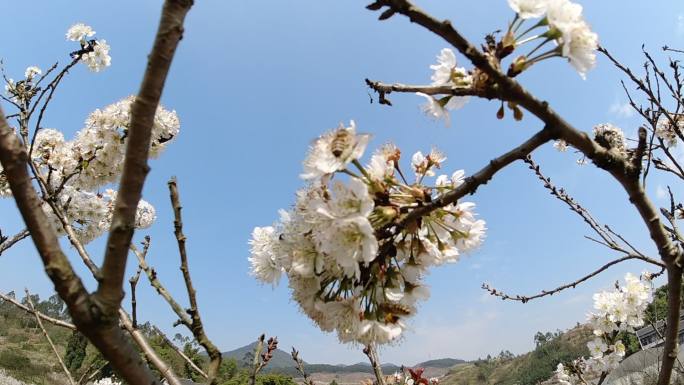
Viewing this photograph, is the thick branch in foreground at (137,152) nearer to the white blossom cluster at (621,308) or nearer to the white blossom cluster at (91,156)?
the white blossom cluster at (91,156)

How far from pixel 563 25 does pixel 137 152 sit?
119cm

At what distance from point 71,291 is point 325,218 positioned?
641 mm

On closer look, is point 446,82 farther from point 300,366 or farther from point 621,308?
point 621,308

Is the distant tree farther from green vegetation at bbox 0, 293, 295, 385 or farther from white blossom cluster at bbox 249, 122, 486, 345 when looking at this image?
white blossom cluster at bbox 249, 122, 486, 345

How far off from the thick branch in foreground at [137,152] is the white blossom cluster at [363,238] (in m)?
0.49

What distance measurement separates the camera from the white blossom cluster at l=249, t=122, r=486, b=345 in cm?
126

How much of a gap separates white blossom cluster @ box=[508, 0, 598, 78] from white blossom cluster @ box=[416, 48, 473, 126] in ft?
0.61

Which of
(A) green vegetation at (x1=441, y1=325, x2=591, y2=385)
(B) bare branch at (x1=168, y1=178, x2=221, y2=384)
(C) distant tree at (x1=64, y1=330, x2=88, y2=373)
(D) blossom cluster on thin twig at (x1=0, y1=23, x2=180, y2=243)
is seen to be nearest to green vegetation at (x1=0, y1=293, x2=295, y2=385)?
(C) distant tree at (x1=64, y1=330, x2=88, y2=373)

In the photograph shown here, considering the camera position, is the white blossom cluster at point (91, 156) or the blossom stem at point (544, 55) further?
the white blossom cluster at point (91, 156)

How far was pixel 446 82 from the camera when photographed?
138 centimetres

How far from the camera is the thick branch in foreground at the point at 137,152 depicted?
890mm

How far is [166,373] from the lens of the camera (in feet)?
5.68

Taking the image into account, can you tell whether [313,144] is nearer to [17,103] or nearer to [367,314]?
[367,314]

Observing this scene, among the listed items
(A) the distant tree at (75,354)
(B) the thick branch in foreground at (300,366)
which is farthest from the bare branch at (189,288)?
(A) the distant tree at (75,354)
